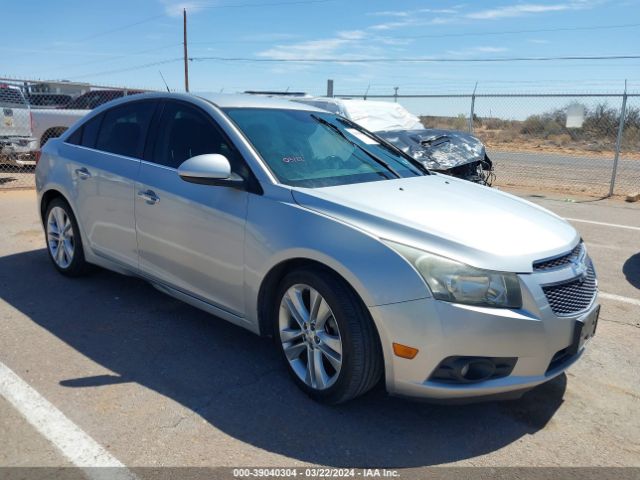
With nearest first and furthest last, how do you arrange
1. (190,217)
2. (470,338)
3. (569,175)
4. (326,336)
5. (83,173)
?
(470,338) → (326,336) → (190,217) → (83,173) → (569,175)

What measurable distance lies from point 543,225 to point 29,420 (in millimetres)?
3019

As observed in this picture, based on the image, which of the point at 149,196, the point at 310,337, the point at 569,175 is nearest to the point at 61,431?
the point at 310,337

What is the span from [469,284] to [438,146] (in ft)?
18.7

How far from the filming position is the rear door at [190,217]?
143 inches

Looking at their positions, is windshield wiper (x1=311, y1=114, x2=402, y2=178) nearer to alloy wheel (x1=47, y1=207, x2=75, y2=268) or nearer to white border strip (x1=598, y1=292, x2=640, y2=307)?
alloy wheel (x1=47, y1=207, x2=75, y2=268)

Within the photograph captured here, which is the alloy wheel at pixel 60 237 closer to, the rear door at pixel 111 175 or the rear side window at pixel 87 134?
the rear door at pixel 111 175

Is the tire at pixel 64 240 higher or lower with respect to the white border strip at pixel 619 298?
higher

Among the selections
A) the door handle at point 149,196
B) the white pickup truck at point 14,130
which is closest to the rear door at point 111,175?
the door handle at point 149,196

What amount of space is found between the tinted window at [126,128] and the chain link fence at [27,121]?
7.46 m

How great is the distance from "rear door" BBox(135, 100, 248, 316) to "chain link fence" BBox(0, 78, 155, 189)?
27.3 ft

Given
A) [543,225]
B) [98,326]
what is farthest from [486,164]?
[98,326]

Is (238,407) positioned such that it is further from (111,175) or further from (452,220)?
(111,175)

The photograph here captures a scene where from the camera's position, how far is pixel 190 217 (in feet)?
12.6

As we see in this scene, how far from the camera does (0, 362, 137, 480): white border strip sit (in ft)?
8.80
